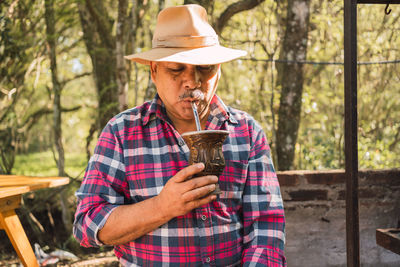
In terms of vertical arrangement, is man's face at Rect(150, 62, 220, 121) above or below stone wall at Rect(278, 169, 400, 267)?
above

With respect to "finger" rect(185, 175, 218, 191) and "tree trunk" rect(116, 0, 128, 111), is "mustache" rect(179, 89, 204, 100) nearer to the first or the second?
"finger" rect(185, 175, 218, 191)

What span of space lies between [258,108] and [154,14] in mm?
2226

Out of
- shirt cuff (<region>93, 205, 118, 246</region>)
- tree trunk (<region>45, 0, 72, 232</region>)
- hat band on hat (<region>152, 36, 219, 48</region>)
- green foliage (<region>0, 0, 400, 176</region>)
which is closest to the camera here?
shirt cuff (<region>93, 205, 118, 246</region>)

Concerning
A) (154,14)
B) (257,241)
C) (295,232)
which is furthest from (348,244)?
(154,14)

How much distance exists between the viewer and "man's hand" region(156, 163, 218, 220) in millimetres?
1335

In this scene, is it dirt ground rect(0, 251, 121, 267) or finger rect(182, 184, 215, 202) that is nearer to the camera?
finger rect(182, 184, 215, 202)

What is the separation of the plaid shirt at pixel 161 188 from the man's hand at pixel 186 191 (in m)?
0.18

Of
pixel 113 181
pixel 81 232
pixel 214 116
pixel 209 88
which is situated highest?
pixel 209 88

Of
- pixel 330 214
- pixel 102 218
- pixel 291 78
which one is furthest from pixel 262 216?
pixel 291 78

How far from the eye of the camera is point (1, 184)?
2.78m

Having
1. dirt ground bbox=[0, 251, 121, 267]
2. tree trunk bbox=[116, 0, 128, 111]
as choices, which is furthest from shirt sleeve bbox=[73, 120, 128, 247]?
tree trunk bbox=[116, 0, 128, 111]

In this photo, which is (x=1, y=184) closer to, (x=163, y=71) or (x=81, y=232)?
(x=81, y=232)

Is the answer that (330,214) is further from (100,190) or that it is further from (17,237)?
(17,237)

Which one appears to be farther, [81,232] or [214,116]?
[214,116]
